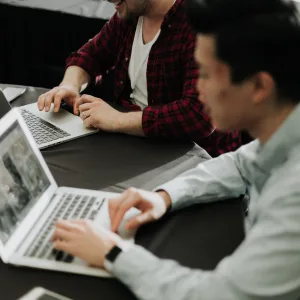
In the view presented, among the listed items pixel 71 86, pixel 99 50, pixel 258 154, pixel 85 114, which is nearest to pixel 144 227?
pixel 258 154

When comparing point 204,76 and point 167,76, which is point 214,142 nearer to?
point 167,76

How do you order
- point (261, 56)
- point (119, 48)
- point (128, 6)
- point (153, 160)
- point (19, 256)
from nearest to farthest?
point (261, 56)
point (19, 256)
point (153, 160)
point (128, 6)
point (119, 48)

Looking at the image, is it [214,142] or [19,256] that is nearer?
[19,256]

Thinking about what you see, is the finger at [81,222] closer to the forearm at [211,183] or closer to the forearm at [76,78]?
the forearm at [211,183]

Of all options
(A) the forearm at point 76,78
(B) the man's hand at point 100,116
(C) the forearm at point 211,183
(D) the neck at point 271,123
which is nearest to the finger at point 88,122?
(B) the man's hand at point 100,116

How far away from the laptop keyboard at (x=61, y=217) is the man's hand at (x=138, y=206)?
6 centimetres

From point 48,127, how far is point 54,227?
50cm

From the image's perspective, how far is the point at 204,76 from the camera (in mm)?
817

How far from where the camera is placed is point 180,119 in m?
1.28

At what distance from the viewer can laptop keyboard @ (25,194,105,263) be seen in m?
0.85

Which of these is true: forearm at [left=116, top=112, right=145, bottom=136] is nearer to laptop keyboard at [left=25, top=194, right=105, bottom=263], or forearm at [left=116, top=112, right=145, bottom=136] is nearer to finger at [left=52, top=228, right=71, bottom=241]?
laptop keyboard at [left=25, top=194, right=105, bottom=263]

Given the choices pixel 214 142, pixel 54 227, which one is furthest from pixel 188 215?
pixel 214 142

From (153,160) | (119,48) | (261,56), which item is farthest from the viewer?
(119,48)

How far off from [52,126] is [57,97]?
123 mm
